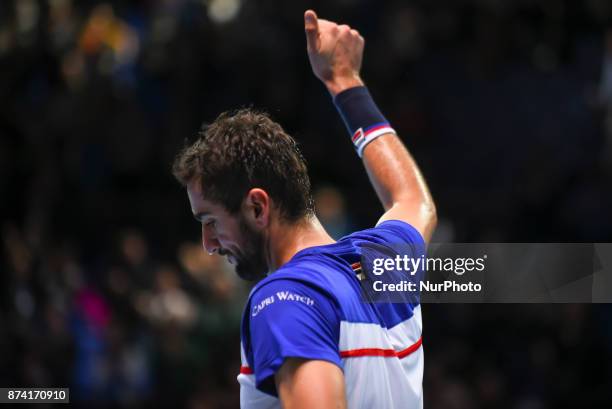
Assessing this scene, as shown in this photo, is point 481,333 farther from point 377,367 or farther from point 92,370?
point 377,367

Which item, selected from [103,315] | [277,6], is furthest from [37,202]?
[277,6]

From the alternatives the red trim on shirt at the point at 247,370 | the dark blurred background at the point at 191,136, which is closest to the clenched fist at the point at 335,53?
the red trim on shirt at the point at 247,370

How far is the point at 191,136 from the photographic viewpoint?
10.7m

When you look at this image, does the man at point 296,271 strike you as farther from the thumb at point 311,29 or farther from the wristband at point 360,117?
the wristband at point 360,117

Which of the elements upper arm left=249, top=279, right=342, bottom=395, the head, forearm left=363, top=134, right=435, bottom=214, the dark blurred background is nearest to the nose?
the head

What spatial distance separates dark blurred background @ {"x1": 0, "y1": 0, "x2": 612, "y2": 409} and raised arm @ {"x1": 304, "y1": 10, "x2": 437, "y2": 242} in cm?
525

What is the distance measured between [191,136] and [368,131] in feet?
24.1

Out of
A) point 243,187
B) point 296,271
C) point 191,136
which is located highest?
point 191,136

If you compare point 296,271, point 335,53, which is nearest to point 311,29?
point 335,53

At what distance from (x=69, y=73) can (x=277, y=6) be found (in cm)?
245

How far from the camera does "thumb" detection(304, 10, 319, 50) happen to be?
3.31m

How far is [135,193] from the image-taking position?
1126 cm

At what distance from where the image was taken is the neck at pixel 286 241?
2902mm

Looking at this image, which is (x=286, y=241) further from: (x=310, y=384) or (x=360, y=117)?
(x=360, y=117)
